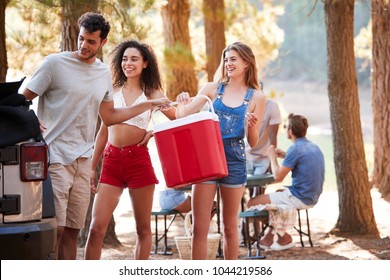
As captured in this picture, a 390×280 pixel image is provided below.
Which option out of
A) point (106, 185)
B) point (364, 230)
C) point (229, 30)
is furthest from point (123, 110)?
point (229, 30)

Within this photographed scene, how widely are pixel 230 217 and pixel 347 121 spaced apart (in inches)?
145

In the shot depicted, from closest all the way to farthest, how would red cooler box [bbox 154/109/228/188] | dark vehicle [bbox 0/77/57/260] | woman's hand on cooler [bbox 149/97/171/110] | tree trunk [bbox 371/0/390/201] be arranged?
dark vehicle [bbox 0/77/57/260] → red cooler box [bbox 154/109/228/188] → woman's hand on cooler [bbox 149/97/171/110] → tree trunk [bbox 371/0/390/201]

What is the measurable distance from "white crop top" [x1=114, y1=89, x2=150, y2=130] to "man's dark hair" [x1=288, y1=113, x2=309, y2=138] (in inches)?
105

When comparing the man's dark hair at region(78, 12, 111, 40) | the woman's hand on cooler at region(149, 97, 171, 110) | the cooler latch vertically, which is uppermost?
the man's dark hair at region(78, 12, 111, 40)

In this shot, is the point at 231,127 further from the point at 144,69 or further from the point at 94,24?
the point at 94,24

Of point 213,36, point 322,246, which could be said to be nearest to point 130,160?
point 322,246

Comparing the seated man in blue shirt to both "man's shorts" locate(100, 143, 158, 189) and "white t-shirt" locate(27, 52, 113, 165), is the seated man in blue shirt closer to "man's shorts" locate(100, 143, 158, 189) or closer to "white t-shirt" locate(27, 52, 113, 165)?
"man's shorts" locate(100, 143, 158, 189)

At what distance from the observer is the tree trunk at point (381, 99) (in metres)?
12.1

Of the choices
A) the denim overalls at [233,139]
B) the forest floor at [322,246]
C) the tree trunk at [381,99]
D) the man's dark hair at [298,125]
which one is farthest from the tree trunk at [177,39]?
the denim overalls at [233,139]

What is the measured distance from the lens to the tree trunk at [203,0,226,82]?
44.5ft

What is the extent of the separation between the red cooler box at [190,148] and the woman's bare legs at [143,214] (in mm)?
398

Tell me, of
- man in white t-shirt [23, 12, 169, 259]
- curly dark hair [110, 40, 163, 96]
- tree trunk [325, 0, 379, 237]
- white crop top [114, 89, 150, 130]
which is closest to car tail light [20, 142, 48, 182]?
man in white t-shirt [23, 12, 169, 259]

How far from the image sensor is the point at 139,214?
5.86 meters

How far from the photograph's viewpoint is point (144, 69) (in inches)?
243
